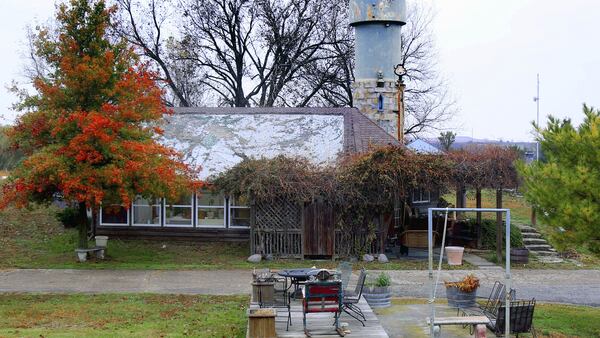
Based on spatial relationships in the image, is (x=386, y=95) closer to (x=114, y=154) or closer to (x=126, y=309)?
(x=114, y=154)

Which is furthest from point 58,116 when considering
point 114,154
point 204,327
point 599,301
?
point 599,301

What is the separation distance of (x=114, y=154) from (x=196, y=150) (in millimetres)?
6563

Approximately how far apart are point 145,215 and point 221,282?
8082 millimetres

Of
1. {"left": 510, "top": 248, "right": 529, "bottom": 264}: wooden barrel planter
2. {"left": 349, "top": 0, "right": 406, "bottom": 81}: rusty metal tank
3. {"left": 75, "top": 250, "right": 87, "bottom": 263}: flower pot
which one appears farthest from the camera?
{"left": 349, "top": 0, "right": 406, "bottom": 81}: rusty metal tank

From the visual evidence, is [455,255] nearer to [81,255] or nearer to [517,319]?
[517,319]

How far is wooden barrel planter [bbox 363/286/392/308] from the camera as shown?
1538 centimetres

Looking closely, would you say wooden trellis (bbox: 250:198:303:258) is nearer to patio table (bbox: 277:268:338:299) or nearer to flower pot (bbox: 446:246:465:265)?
flower pot (bbox: 446:246:465:265)

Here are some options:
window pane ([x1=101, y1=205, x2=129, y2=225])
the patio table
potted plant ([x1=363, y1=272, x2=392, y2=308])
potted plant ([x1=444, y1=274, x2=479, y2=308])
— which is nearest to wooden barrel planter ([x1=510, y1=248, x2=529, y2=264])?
potted plant ([x1=444, y1=274, x2=479, y2=308])

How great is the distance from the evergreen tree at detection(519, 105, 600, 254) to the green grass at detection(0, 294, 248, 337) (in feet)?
20.3

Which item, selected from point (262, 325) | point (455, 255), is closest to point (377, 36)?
point (455, 255)

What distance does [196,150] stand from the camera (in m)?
27.0

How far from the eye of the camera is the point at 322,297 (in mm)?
12133

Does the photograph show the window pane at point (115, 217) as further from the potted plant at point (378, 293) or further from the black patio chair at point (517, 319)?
the black patio chair at point (517, 319)

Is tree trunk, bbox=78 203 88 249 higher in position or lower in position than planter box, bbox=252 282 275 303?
higher
